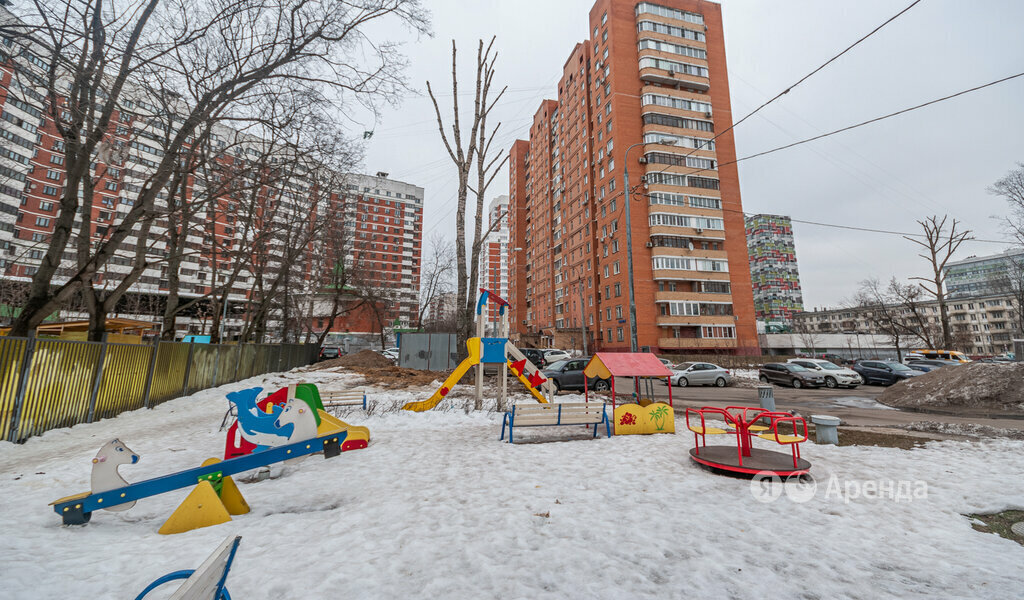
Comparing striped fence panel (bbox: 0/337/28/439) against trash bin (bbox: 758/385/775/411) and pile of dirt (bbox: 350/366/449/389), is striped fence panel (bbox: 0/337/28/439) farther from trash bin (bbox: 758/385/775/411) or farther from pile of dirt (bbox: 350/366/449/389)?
trash bin (bbox: 758/385/775/411)

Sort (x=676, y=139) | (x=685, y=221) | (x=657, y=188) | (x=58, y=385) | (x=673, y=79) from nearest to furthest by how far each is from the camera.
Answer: (x=58, y=385) → (x=685, y=221) → (x=657, y=188) → (x=676, y=139) → (x=673, y=79)

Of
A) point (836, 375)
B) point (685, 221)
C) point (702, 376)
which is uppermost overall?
point (685, 221)

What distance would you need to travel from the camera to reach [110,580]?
270 centimetres

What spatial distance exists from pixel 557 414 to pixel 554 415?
0.07m

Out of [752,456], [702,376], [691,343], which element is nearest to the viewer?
[752,456]

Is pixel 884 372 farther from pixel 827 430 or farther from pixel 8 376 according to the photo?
pixel 8 376

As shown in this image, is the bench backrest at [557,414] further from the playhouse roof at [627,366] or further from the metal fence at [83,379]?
the metal fence at [83,379]

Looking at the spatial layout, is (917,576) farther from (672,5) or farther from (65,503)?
(672,5)

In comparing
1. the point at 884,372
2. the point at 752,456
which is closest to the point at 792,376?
the point at 884,372

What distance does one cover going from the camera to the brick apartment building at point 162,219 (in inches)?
307

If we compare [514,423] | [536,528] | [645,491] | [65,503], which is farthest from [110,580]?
[514,423]

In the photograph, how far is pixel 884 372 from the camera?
2219 cm

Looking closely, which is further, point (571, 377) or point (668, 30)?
point (668, 30)

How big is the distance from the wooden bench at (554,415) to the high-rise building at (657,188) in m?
29.0
